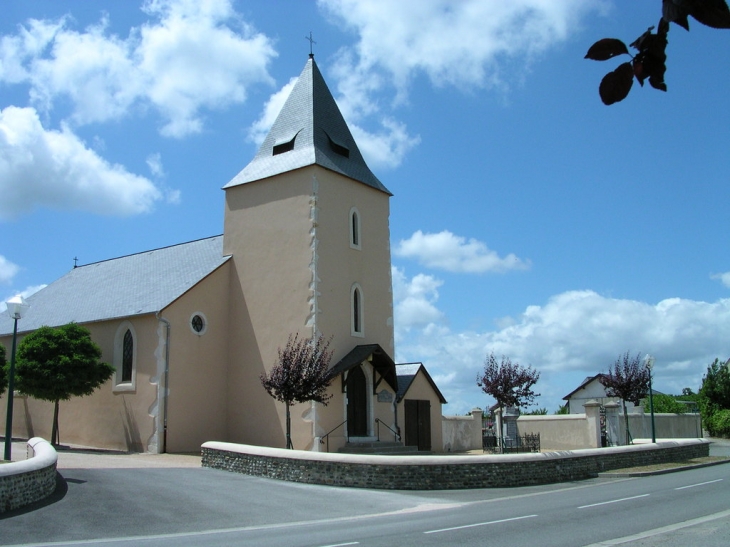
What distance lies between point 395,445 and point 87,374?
11.3m

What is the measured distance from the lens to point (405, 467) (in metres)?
17.2

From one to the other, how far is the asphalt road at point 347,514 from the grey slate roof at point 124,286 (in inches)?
382

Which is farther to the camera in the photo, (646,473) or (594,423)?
(594,423)

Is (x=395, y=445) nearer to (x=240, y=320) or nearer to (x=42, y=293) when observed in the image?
(x=240, y=320)

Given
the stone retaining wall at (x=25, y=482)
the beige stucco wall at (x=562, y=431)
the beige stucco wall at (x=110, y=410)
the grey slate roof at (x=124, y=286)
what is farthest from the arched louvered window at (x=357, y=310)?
the stone retaining wall at (x=25, y=482)

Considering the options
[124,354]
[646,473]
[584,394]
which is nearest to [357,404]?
[124,354]

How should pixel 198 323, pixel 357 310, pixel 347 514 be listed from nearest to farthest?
1. pixel 347 514
2. pixel 198 323
3. pixel 357 310

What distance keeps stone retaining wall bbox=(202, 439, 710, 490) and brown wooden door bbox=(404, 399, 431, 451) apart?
928 centimetres

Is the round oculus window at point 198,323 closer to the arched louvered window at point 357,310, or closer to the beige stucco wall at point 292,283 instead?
the beige stucco wall at point 292,283

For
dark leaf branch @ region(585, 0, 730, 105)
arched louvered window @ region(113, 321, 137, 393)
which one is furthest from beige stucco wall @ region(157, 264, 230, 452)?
dark leaf branch @ region(585, 0, 730, 105)

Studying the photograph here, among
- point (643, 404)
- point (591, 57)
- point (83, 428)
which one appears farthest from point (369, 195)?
point (591, 57)

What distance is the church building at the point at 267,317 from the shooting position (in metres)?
25.6

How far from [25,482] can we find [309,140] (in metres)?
18.4

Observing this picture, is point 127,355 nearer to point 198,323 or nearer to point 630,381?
point 198,323
